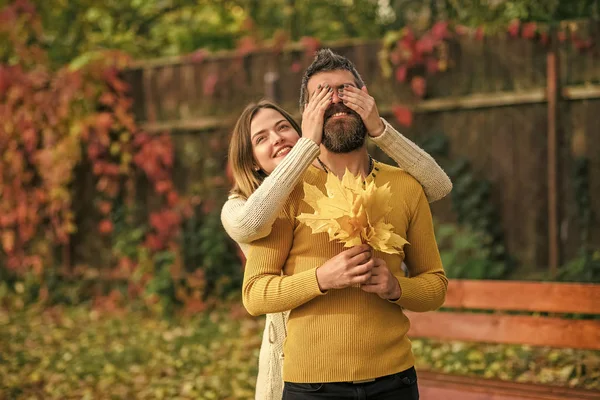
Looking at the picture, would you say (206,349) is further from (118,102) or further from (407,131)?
(118,102)

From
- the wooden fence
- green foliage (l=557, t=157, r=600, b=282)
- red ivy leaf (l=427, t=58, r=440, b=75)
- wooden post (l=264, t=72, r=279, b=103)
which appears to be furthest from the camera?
wooden post (l=264, t=72, r=279, b=103)

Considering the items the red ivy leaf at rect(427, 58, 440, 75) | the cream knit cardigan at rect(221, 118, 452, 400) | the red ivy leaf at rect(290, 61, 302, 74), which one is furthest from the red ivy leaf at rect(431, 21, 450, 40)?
the cream knit cardigan at rect(221, 118, 452, 400)

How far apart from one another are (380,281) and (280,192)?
0.44m

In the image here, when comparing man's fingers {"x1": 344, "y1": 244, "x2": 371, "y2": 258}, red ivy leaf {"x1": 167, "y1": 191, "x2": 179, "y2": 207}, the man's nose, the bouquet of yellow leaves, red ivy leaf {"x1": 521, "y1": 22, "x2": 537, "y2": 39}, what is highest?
red ivy leaf {"x1": 521, "y1": 22, "x2": 537, "y2": 39}

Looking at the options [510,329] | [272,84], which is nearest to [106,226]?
[272,84]

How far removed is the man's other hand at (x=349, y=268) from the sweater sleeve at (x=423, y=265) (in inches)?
9.2

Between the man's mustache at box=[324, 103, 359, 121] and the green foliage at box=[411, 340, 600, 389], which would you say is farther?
the green foliage at box=[411, 340, 600, 389]

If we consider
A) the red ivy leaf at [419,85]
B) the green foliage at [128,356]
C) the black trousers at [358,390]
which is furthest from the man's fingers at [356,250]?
the red ivy leaf at [419,85]

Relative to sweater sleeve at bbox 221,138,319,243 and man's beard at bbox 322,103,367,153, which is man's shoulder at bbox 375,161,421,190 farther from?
sweater sleeve at bbox 221,138,319,243

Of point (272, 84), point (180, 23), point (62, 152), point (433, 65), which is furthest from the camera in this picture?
point (180, 23)

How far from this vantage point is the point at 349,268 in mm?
2471

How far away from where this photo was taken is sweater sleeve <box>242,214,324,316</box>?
2.58 meters

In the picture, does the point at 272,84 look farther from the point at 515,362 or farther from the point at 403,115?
the point at 515,362

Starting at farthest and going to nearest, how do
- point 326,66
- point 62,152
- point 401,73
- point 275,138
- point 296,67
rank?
point 62,152 → point 296,67 → point 401,73 → point 275,138 → point 326,66
